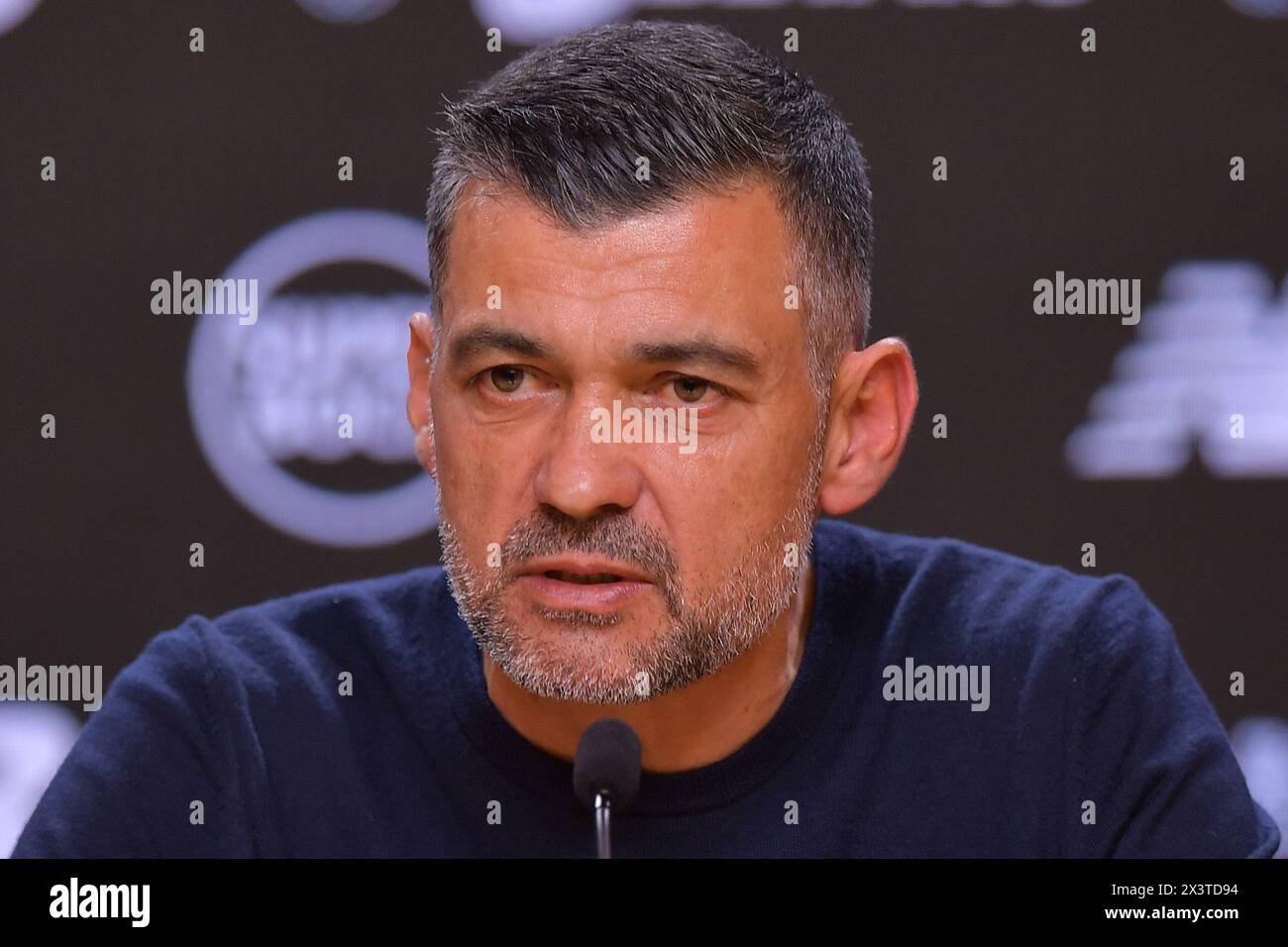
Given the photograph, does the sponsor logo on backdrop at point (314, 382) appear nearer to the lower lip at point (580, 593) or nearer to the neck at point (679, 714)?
the neck at point (679, 714)

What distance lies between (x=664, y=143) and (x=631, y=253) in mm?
134

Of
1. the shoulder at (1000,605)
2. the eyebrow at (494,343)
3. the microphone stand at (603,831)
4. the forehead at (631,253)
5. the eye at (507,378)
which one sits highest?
the forehead at (631,253)

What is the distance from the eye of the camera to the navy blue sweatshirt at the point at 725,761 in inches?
62.9

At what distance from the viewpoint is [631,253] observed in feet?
5.02

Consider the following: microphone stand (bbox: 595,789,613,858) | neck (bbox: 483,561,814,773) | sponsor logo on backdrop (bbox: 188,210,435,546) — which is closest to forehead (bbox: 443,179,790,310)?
neck (bbox: 483,561,814,773)

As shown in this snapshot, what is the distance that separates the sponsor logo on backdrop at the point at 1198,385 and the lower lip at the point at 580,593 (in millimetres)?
995

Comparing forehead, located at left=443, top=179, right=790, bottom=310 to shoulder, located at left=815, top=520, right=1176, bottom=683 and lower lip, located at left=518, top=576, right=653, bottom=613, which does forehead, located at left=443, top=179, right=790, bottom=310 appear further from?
shoulder, located at left=815, top=520, right=1176, bottom=683

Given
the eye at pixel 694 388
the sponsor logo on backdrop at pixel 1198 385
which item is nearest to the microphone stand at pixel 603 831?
the eye at pixel 694 388

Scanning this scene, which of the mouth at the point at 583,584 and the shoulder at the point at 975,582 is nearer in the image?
the mouth at the point at 583,584

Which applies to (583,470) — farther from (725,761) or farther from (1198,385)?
(1198,385)

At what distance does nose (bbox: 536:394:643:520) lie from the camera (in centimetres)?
146

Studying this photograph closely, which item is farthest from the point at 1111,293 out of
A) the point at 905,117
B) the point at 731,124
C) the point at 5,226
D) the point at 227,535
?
the point at 5,226

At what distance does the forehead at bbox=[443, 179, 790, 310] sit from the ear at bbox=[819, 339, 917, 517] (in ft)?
0.58
